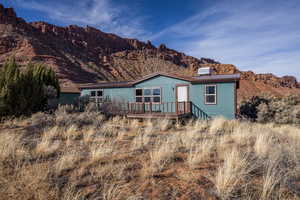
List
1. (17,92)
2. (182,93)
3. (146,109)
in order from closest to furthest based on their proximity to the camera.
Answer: (17,92)
(182,93)
(146,109)

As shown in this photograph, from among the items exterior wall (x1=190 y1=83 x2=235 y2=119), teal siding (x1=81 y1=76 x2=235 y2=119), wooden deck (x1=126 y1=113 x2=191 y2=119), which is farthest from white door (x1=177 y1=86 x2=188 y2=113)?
wooden deck (x1=126 y1=113 x2=191 y2=119)

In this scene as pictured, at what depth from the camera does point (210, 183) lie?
2943 millimetres

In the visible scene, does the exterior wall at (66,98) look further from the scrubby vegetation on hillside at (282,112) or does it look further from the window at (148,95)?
the scrubby vegetation on hillside at (282,112)

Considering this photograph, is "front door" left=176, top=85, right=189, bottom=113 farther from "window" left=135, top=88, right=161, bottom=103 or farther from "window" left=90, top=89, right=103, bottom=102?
"window" left=90, top=89, right=103, bottom=102

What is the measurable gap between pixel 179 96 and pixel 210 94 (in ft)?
7.69

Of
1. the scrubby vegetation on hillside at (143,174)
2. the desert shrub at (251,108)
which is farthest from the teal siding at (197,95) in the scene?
the scrubby vegetation on hillside at (143,174)

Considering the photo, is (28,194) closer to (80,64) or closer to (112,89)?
(112,89)

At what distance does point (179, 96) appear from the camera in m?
12.7

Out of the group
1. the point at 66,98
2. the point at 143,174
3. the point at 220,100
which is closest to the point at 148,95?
the point at 220,100

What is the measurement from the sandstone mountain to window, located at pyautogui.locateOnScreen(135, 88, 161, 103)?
18797 mm

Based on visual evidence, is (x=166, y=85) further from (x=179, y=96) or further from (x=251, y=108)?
(x=251, y=108)

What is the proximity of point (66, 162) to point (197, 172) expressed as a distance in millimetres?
2955

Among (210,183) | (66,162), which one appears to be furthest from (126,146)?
(210,183)

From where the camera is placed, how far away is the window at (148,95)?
13.4m
